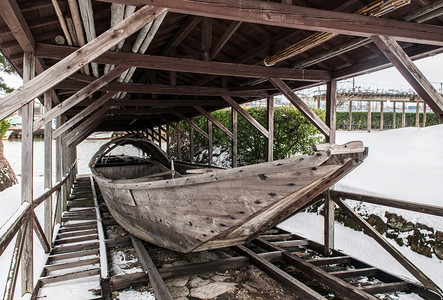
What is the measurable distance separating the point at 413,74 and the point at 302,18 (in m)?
1.27

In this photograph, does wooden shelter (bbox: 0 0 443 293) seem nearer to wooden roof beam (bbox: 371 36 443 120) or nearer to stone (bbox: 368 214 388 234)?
wooden roof beam (bbox: 371 36 443 120)

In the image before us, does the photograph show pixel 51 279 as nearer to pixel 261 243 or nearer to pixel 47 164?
pixel 47 164

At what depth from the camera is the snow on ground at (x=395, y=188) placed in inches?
168

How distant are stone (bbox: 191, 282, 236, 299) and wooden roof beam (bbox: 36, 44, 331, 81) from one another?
292 cm

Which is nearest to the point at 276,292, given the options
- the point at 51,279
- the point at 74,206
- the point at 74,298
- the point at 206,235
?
the point at 206,235

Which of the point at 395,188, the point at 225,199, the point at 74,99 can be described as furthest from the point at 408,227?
the point at 74,99

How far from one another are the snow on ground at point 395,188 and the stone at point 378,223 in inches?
3.6

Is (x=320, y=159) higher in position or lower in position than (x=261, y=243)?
higher

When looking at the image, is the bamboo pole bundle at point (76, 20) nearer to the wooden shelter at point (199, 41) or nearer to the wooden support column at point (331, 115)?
the wooden shelter at point (199, 41)

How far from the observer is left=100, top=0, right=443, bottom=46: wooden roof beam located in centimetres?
233

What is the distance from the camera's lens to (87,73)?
5016 mm

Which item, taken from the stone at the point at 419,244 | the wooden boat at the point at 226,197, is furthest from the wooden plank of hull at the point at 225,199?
the stone at the point at 419,244

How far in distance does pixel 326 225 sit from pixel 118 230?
3.65 m

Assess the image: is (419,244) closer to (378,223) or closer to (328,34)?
(378,223)
